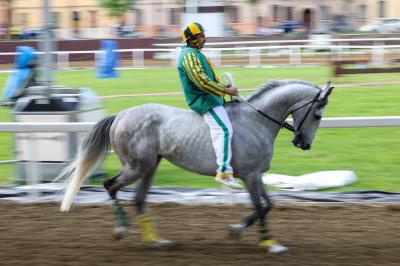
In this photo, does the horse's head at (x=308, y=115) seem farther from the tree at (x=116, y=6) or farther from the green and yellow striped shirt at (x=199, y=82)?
the tree at (x=116, y=6)

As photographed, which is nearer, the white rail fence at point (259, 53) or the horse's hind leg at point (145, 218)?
the horse's hind leg at point (145, 218)

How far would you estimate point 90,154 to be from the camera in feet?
23.2

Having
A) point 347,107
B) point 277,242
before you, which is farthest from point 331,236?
point 347,107

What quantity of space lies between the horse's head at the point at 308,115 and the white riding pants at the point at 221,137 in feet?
2.07

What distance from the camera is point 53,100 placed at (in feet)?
31.7

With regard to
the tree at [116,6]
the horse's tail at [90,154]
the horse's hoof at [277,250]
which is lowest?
the horse's hoof at [277,250]

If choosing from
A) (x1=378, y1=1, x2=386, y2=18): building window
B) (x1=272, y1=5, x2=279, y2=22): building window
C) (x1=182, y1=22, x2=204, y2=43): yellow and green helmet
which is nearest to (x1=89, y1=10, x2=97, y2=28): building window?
(x1=272, y1=5, x2=279, y2=22): building window

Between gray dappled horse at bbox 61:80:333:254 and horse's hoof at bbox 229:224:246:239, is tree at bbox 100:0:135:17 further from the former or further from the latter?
horse's hoof at bbox 229:224:246:239

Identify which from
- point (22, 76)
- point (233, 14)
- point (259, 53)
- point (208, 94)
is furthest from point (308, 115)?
point (233, 14)

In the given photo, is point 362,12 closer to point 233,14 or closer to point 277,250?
point 233,14

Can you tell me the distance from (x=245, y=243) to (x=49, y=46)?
4.18m

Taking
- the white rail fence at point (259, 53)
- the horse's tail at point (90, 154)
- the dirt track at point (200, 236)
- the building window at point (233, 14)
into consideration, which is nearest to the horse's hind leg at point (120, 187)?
the dirt track at point (200, 236)

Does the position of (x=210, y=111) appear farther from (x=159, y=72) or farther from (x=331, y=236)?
(x=159, y=72)

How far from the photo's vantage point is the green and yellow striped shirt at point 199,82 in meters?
6.52
